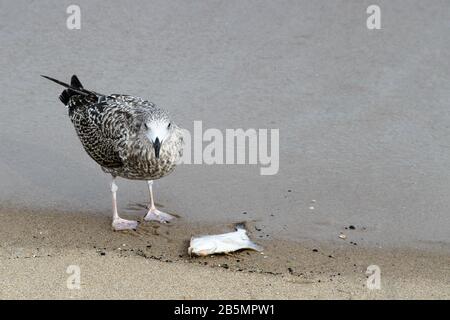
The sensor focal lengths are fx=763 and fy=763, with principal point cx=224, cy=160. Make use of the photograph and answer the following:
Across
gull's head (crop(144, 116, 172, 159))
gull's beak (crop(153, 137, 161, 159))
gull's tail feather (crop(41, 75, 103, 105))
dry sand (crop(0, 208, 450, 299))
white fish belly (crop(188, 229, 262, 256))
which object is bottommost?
dry sand (crop(0, 208, 450, 299))

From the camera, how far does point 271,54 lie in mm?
9383

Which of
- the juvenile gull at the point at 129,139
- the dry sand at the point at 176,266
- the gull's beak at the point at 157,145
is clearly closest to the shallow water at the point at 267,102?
the dry sand at the point at 176,266

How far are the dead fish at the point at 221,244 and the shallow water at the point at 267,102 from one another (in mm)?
340

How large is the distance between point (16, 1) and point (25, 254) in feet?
17.3

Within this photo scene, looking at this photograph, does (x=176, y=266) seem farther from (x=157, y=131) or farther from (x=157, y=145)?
(x=157, y=131)

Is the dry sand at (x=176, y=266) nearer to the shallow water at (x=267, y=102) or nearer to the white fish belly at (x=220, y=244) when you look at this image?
the white fish belly at (x=220, y=244)

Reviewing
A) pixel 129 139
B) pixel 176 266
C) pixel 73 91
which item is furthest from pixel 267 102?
pixel 176 266

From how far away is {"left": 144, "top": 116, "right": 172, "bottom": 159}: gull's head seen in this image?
6.46 meters

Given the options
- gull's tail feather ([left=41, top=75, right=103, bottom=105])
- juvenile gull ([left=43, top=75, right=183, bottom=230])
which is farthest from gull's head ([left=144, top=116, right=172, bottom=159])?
gull's tail feather ([left=41, top=75, right=103, bottom=105])

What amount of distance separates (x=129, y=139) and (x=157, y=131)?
1.23ft

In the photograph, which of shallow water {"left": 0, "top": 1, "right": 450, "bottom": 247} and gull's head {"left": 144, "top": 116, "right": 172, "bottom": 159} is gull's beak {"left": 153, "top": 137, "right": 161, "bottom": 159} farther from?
shallow water {"left": 0, "top": 1, "right": 450, "bottom": 247}

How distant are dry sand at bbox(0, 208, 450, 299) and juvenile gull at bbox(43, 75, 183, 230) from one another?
15.0 inches

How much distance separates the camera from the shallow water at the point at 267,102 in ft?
23.3

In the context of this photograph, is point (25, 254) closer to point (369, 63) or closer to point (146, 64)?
point (146, 64)
